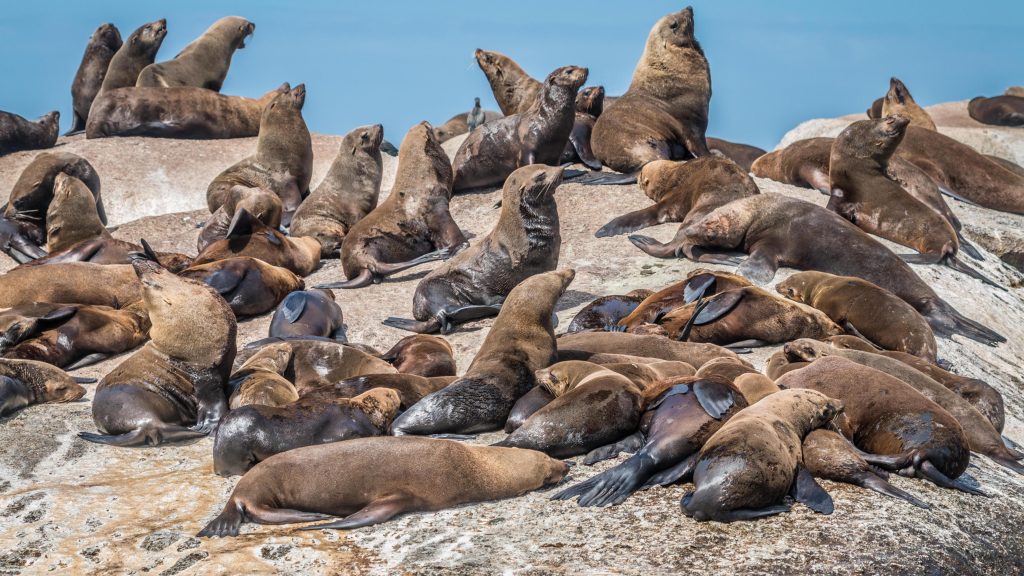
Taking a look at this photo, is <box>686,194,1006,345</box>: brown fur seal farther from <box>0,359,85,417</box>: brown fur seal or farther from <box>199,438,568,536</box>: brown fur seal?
<box>0,359,85,417</box>: brown fur seal

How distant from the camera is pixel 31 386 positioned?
7605 millimetres

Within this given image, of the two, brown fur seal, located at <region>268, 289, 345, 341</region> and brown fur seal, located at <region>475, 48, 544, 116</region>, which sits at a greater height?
brown fur seal, located at <region>475, 48, 544, 116</region>

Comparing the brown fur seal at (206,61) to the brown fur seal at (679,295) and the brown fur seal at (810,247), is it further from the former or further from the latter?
the brown fur seal at (679,295)

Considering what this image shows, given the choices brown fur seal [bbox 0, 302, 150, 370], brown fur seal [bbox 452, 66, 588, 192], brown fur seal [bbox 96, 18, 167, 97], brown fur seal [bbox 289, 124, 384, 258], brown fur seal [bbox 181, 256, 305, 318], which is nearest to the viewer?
brown fur seal [bbox 0, 302, 150, 370]

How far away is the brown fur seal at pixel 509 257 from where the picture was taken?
9617 millimetres

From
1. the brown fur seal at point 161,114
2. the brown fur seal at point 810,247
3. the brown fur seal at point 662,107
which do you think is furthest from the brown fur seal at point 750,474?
the brown fur seal at point 161,114

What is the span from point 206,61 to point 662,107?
31.6 feet

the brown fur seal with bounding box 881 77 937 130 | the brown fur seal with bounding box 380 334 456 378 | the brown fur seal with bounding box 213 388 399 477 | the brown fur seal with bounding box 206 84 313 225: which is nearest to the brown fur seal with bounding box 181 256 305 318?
the brown fur seal with bounding box 380 334 456 378

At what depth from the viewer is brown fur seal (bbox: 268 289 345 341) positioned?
9.02 meters

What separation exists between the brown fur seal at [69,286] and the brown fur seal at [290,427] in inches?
183

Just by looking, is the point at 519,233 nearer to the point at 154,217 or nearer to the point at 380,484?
the point at 380,484

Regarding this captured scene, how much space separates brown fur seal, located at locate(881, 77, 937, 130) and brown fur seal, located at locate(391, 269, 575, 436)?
12.2 meters

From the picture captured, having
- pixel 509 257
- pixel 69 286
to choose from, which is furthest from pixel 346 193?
pixel 509 257

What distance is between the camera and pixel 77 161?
14977 mm
